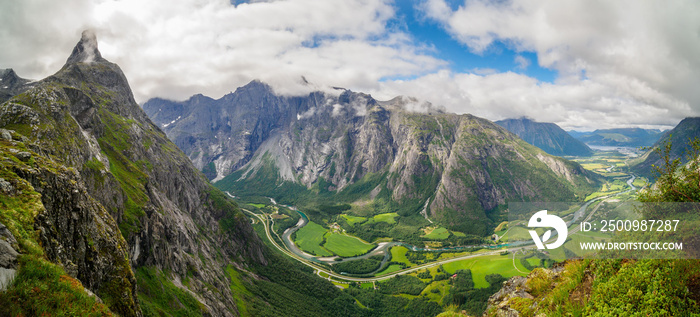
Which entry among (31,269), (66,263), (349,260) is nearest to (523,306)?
(31,269)

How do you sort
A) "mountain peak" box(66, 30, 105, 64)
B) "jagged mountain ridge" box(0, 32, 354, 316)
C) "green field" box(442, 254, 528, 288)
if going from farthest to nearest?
1. "mountain peak" box(66, 30, 105, 64)
2. "green field" box(442, 254, 528, 288)
3. "jagged mountain ridge" box(0, 32, 354, 316)

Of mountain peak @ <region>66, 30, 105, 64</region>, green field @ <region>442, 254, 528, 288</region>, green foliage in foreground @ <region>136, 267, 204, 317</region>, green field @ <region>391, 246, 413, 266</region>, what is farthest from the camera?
green field @ <region>391, 246, 413, 266</region>

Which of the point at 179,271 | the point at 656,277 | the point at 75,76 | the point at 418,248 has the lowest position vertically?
the point at 418,248

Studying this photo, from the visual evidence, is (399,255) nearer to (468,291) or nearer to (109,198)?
(468,291)

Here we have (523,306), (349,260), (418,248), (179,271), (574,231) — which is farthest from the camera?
(418,248)

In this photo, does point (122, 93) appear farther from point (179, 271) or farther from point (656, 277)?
point (656, 277)

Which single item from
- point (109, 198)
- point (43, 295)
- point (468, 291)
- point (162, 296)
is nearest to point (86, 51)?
point (109, 198)

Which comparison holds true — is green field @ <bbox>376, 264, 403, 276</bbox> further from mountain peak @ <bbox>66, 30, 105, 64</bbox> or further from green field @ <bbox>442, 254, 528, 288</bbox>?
mountain peak @ <bbox>66, 30, 105, 64</bbox>

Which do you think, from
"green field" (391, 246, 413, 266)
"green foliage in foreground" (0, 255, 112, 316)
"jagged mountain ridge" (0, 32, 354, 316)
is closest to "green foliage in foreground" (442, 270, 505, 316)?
"green field" (391, 246, 413, 266)
